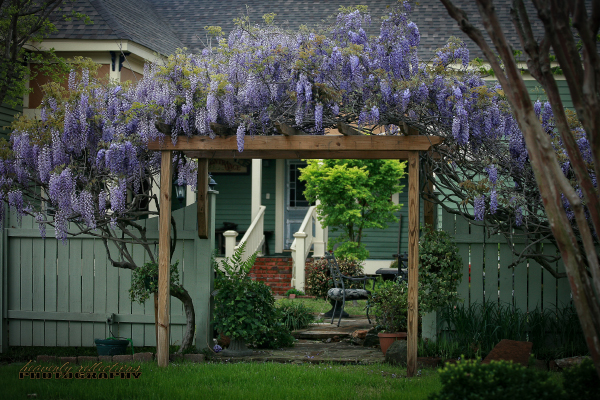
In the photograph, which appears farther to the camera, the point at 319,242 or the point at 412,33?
the point at 319,242

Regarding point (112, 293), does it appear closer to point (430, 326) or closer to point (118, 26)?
point (430, 326)

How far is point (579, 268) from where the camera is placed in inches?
144

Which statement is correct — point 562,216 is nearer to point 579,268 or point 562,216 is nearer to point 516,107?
point 579,268

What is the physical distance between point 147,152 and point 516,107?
448 centimetres

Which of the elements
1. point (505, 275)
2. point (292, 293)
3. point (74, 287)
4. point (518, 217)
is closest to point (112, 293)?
point (74, 287)

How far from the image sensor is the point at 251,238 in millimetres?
13188

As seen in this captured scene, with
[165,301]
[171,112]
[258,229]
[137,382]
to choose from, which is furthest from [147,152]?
[258,229]

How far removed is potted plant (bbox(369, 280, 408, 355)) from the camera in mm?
6953

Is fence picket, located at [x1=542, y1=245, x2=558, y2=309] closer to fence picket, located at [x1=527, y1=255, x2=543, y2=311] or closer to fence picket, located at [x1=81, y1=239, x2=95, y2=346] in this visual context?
fence picket, located at [x1=527, y1=255, x2=543, y2=311]

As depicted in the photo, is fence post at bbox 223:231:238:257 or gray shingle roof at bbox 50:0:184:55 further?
fence post at bbox 223:231:238:257

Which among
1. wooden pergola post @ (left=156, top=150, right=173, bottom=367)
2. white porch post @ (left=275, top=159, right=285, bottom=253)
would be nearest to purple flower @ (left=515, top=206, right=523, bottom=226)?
wooden pergola post @ (left=156, top=150, right=173, bottom=367)

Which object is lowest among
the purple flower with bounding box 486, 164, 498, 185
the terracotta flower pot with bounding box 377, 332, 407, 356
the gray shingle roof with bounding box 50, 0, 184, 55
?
the terracotta flower pot with bounding box 377, 332, 407, 356

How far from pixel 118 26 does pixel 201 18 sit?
4474 mm

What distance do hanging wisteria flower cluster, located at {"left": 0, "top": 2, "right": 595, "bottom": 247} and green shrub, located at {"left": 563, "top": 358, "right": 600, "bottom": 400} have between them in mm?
2467
